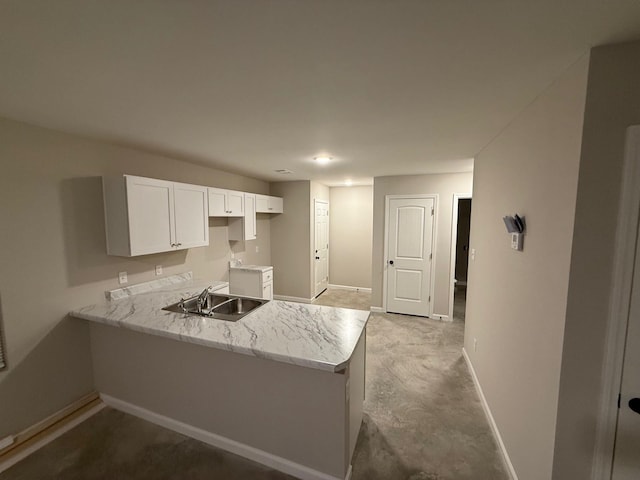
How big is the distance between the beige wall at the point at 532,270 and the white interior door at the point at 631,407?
22cm

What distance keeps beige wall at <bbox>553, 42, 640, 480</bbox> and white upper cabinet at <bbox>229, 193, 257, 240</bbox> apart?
3.75 metres

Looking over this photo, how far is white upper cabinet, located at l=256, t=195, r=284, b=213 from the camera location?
4.54m

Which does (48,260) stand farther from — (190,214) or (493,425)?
(493,425)

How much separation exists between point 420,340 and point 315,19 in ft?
12.5

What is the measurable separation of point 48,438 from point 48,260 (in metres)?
1.42

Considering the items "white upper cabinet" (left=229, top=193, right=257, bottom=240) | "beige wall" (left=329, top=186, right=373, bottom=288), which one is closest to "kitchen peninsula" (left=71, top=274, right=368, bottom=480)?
"white upper cabinet" (left=229, top=193, right=257, bottom=240)

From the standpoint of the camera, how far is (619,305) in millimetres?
1154

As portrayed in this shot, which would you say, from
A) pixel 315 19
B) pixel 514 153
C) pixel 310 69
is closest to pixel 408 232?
pixel 514 153

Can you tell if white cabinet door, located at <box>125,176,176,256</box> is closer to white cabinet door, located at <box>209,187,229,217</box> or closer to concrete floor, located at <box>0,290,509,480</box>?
white cabinet door, located at <box>209,187,229,217</box>

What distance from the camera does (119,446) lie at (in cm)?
206

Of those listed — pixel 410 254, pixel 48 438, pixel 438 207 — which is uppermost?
pixel 438 207

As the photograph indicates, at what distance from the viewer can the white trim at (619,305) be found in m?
1.11

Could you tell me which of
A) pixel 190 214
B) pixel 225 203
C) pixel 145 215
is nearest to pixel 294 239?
pixel 225 203

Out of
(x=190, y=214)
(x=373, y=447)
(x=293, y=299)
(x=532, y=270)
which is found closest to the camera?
(x=532, y=270)
